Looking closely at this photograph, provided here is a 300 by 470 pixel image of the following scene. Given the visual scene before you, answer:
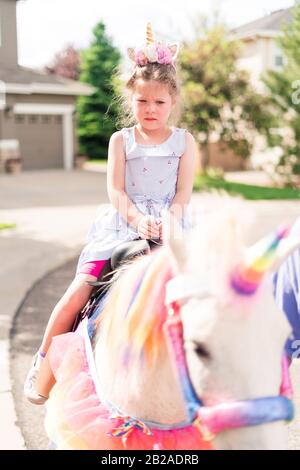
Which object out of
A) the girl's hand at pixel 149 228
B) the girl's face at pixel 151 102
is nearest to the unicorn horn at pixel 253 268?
the girl's hand at pixel 149 228

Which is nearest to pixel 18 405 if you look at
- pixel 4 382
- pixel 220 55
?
pixel 4 382

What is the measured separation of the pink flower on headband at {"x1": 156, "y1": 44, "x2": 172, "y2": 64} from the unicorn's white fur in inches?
43.6

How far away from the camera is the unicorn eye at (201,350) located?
125 centimetres

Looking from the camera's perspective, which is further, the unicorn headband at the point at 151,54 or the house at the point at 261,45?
the house at the point at 261,45

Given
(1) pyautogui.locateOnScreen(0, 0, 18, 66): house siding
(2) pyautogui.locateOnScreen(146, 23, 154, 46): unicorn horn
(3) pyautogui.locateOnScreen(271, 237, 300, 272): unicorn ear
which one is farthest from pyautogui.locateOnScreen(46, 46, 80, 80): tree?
(3) pyautogui.locateOnScreen(271, 237, 300, 272): unicorn ear

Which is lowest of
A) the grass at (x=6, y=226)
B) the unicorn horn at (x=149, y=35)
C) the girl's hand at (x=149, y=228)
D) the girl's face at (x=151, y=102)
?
the grass at (x=6, y=226)

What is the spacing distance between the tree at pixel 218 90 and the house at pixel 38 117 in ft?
26.0

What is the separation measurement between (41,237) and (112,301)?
27.1 feet

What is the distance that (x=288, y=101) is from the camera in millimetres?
17797

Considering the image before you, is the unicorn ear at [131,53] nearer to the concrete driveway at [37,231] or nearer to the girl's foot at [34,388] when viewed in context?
the concrete driveway at [37,231]

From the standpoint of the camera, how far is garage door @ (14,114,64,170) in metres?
24.1

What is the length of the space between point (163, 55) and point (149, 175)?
0.49 metres

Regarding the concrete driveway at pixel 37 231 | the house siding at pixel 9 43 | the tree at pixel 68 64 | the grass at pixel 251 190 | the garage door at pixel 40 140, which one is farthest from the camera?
the tree at pixel 68 64

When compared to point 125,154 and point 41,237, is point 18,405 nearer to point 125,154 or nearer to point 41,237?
point 125,154
